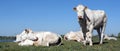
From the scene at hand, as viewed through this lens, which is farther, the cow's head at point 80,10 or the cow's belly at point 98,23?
the cow's belly at point 98,23

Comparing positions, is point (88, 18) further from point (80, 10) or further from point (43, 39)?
point (43, 39)

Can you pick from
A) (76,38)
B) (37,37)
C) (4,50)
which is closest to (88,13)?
(37,37)

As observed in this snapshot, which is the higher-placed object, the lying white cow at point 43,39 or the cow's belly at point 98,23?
the cow's belly at point 98,23

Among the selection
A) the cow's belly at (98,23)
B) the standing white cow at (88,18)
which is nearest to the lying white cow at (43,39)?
the standing white cow at (88,18)

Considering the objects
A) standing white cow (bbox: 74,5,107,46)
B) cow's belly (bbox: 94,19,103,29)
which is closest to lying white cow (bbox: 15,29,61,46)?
standing white cow (bbox: 74,5,107,46)

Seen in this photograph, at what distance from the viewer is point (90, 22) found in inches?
715

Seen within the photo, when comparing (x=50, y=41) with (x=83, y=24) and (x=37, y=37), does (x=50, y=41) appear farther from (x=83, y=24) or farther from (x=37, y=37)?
(x=83, y=24)

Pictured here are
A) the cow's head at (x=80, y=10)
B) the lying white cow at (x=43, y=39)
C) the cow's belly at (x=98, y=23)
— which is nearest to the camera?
the cow's head at (x=80, y=10)

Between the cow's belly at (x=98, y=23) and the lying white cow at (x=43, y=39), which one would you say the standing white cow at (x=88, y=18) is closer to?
the cow's belly at (x=98, y=23)

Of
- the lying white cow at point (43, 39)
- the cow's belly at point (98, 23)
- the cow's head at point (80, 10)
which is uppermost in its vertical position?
the cow's head at point (80, 10)

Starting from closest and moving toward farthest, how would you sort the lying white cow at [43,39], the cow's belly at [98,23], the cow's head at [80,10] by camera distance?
the cow's head at [80,10]
the lying white cow at [43,39]
the cow's belly at [98,23]

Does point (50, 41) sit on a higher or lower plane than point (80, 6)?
lower

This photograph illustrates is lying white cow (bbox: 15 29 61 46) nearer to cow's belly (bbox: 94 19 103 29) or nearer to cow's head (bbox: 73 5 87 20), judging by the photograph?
cow's head (bbox: 73 5 87 20)

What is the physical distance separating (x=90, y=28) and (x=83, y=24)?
0.46 meters
